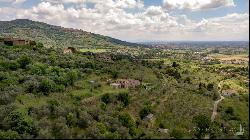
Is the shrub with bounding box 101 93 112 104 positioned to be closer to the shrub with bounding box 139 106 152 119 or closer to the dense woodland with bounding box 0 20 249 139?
the dense woodland with bounding box 0 20 249 139

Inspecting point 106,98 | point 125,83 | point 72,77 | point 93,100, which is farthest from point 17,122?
point 125,83

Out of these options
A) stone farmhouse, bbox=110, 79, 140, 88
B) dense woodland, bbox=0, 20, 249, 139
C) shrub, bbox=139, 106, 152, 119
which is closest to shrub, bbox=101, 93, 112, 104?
dense woodland, bbox=0, 20, 249, 139

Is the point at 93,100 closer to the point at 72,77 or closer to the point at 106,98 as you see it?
the point at 106,98

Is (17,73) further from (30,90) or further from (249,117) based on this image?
(249,117)

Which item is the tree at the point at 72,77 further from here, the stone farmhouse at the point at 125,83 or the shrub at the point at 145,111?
the shrub at the point at 145,111

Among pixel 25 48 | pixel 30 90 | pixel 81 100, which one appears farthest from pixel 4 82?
pixel 25 48

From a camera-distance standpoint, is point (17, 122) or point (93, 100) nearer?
point (17, 122)

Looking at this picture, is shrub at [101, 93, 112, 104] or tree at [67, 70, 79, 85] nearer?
shrub at [101, 93, 112, 104]

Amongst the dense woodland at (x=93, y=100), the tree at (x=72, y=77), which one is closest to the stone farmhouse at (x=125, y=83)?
the dense woodland at (x=93, y=100)

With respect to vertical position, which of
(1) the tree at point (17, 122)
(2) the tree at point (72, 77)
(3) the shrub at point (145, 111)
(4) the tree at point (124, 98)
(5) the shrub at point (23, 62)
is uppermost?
(5) the shrub at point (23, 62)
